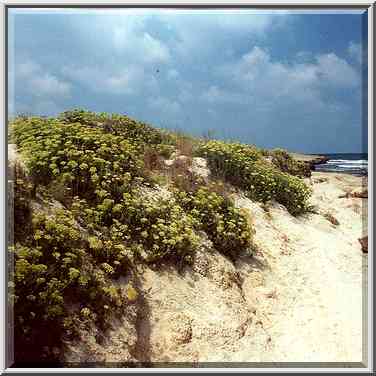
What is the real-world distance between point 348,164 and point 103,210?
2.11 meters

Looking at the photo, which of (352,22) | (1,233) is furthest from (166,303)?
(352,22)

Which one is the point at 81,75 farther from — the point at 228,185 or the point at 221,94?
the point at 228,185

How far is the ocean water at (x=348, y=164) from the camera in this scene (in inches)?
163

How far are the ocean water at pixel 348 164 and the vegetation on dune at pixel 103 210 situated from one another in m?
0.64

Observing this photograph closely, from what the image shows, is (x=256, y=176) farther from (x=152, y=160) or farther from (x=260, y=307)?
(x=260, y=307)

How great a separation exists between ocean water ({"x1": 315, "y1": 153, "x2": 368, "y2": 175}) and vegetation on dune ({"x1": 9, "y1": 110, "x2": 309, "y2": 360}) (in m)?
0.64

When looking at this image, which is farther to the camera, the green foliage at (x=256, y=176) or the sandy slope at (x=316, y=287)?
the green foliage at (x=256, y=176)

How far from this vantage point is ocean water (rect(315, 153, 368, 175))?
13.6 ft

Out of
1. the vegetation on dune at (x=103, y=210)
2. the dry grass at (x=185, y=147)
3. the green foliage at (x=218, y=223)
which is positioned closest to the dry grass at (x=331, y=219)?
the vegetation on dune at (x=103, y=210)

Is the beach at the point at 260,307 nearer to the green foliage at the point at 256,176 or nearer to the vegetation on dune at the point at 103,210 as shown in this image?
the vegetation on dune at the point at 103,210

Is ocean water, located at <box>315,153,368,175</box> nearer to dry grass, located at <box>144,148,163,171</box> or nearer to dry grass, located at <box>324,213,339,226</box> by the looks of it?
dry grass, located at <box>324,213,339,226</box>

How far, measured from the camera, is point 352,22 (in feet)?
13.2

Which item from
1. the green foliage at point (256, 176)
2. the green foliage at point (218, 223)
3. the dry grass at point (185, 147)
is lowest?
the green foliage at point (218, 223)

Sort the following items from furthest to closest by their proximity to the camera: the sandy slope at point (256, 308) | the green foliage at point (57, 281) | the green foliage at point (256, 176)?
1. the green foliage at point (256, 176)
2. the sandy slope at point (256, 308)
3. the green foliage at point (57, 281)
